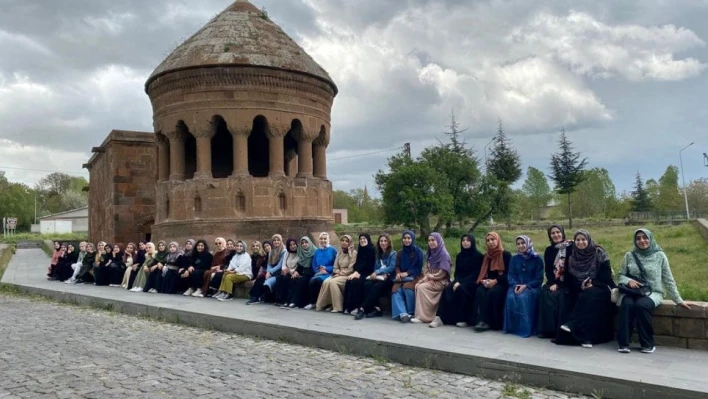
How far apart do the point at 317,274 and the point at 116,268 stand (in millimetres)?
7275

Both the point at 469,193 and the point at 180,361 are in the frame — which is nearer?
the point at 180,361

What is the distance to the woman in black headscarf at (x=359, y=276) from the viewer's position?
8.62 metres

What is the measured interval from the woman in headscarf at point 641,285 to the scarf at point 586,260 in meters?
0.28

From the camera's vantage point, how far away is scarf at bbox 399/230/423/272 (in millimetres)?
8367

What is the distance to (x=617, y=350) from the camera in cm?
580

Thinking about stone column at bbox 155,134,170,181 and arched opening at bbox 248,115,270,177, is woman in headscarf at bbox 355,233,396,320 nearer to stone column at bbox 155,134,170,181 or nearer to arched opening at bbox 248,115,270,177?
stone column at bbox 155,134,170,181

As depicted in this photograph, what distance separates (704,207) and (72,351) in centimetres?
6290

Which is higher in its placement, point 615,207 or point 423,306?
point 615,207

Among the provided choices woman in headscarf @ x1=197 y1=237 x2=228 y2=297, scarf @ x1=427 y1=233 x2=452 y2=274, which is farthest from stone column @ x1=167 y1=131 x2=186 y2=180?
scarf @ x1=427 y1=233 x2=452 y2=274

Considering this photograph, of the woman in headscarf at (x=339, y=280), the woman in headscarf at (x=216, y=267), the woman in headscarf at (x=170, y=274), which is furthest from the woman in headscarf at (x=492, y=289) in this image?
the woman in headscarf at (x=170, y=274)

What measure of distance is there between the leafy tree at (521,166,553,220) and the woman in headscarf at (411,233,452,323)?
196 feet

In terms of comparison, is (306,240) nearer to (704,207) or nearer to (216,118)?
(216,118)

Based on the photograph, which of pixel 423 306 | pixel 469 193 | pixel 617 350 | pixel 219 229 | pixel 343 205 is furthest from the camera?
pixel 343 205

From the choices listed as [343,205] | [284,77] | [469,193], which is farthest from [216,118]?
[343,205]
